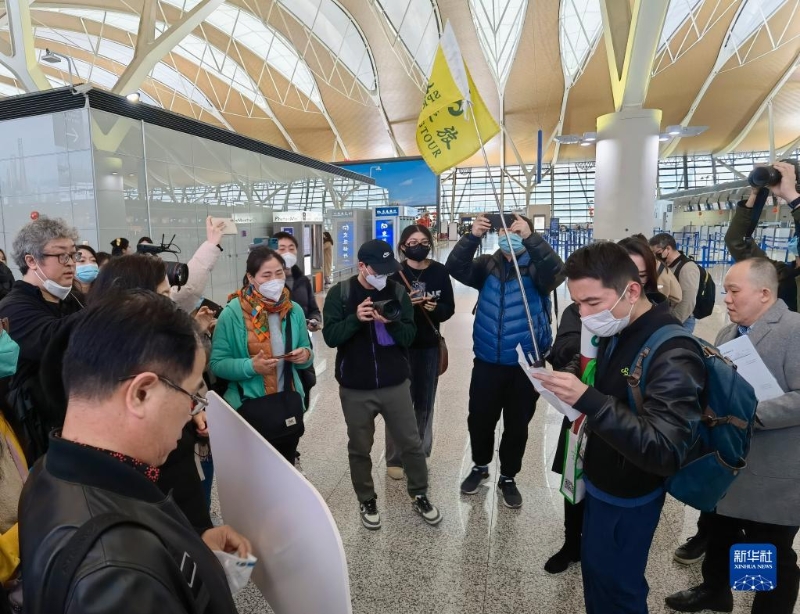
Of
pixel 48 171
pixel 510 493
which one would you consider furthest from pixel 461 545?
pixel 48 171

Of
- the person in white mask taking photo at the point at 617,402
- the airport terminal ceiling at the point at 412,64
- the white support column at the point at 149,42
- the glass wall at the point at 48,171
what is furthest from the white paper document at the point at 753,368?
the airport terminal ceiling at the point at 412,64

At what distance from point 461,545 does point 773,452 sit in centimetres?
146

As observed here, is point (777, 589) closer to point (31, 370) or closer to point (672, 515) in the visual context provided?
point (672, 515)

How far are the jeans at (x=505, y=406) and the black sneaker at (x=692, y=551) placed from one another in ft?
2.97

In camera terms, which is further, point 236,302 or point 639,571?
point 236,302

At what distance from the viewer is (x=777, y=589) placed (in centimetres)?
173

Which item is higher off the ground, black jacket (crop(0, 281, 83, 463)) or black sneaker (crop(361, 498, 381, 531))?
black jacket (crop(0, 281, 83, 463))

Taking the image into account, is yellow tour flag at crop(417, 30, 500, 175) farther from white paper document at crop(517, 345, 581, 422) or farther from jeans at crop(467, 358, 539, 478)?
white paper document at crop(517, 345, 581, 422)

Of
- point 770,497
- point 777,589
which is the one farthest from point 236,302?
point 777,589

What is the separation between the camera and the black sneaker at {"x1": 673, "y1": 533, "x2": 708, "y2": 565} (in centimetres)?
226

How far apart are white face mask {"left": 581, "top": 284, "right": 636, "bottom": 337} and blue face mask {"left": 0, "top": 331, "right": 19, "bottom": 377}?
1.84 m

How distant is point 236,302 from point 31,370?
0.87 metres

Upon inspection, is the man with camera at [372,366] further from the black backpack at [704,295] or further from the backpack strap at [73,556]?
the black backpack at [704,295]

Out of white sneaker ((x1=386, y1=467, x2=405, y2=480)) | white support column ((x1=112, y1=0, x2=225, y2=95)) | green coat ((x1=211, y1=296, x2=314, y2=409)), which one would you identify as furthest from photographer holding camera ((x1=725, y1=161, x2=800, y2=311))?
white support column ((x1=112, y1=0, x2=225, y2=95))
